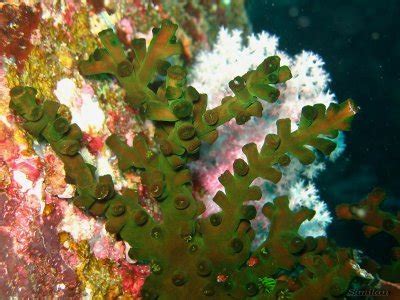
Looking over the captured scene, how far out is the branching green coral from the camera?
7.35 ft

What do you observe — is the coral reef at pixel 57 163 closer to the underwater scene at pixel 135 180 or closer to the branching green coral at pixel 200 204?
the underwater scene at pixel 135 180

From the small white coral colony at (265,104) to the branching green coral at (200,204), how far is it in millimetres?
1042

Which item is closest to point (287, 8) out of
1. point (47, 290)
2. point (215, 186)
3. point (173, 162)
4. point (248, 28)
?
point (248, 28)

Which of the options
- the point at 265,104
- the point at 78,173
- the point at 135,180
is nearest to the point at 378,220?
the point at 265,104

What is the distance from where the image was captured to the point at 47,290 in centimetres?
213

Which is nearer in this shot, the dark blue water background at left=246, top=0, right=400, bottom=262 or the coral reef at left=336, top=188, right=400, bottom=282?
the coral reef at left=336, top=188, right=400, bottom=282

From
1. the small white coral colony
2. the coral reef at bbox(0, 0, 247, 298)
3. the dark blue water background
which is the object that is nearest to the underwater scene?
the coral reef at bbox(0, 0, 247, 298)

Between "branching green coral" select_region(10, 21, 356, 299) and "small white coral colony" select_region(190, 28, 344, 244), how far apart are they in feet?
3.42

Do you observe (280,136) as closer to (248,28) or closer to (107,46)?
(107,46)

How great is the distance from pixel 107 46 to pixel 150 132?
926mm

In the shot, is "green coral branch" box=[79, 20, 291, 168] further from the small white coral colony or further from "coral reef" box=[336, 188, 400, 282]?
"coral reef" box=[336, 188, 400, 282]

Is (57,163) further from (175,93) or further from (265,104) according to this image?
(265,104)

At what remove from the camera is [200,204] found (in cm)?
242

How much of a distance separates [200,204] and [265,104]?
1.68m
